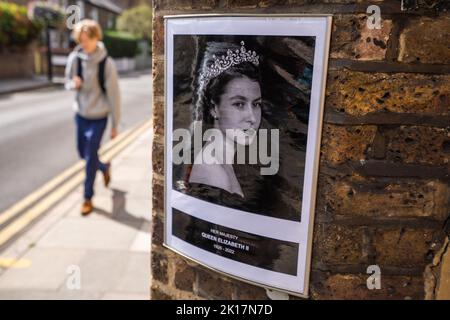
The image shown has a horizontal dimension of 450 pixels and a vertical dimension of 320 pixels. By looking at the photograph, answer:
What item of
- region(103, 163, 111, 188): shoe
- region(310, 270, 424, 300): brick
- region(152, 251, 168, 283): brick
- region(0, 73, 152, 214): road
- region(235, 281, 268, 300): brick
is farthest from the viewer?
region(0, 73, 152, 214): road

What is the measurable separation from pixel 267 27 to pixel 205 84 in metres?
0.37

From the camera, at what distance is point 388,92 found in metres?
1.49

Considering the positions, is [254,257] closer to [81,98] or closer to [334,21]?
[334,21]

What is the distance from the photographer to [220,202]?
1.79m

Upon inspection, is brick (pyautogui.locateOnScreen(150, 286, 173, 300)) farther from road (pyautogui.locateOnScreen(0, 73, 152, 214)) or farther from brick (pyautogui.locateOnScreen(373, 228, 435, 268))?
road (pyautogui.locateOnScreen(0, 73, 152, 214))

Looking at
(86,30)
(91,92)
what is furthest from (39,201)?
(86,30)

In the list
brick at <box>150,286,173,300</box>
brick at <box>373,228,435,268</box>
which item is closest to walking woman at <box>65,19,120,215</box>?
brick at <box>150,286,173,300</box>

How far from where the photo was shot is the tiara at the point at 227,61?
1.59 m

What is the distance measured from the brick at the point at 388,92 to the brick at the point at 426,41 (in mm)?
63

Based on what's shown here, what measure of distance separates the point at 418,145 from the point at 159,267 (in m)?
1.39

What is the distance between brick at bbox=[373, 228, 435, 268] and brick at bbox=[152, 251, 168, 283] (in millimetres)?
1050

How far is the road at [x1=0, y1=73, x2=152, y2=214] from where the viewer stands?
623 cm

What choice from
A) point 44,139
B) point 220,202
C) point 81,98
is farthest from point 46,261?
point 44,139

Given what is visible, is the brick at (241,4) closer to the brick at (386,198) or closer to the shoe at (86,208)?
the brick at (386,198)
